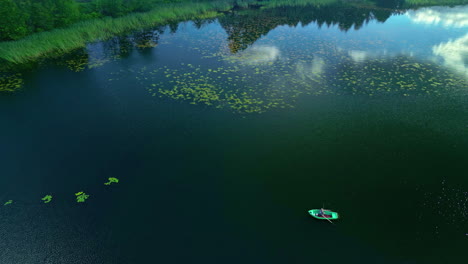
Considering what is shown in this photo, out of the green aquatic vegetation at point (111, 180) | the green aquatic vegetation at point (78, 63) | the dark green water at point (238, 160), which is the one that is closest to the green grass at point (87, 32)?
the green aquatic vegetation at point (78, 63)

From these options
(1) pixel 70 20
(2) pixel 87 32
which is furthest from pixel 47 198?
(1) pixel 70 20

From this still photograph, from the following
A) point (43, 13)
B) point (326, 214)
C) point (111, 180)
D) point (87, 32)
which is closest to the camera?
point (326, 214)

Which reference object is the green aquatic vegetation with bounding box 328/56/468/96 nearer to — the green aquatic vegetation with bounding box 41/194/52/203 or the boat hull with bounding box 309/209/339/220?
the boat hull with bounding box 309/209/339/220

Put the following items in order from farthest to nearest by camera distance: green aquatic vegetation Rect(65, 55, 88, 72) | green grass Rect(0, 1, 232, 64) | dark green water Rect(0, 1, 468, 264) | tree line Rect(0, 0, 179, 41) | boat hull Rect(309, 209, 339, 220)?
tree line Rect(0, 0, 179, 41) → green grass Rect(0, 1, 232, 64) → green aquatic vegetation Rect(65, 55, 88, 72) → boat hull Rect(309, 209, 339, 220) → dark green water Rect(0, 1, 468, 264)

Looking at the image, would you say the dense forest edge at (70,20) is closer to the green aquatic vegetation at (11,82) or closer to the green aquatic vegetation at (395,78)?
the green aquatic vegetation at (11,82)

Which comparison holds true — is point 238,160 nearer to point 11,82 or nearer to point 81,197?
point 81,197

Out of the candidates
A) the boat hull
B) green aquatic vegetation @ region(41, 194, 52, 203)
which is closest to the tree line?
green aquatic vegetation @ region(41, 194, 52, 203)

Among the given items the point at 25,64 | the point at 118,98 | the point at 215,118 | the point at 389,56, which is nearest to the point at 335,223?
the point at 215,118
